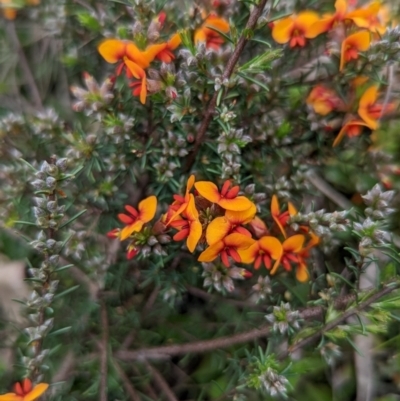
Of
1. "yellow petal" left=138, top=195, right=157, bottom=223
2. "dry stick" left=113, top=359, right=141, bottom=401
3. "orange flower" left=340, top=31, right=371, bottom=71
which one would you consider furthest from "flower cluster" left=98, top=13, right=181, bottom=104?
"dry stick" left=113, top=359, right=141, bottom=401

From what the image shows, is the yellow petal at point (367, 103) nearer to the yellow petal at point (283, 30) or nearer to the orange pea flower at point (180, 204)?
the yellow petal at point (283, 30)

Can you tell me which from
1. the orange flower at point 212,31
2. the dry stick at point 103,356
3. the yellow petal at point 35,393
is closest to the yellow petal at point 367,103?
the orange flower at point 212,31

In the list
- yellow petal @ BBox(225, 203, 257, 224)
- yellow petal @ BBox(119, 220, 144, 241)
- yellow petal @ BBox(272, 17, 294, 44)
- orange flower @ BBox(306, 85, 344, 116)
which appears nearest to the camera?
yellow petal @ BBox(225, 203, 257, 224)

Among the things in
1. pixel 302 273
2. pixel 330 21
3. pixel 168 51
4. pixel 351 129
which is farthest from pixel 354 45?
pixel 302 273

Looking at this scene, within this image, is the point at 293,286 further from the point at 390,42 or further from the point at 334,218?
the point at 390,42

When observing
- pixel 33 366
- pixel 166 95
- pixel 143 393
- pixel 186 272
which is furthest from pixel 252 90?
pixel 143 393

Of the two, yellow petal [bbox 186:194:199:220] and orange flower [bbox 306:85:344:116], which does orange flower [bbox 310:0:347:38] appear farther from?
yellow petal [bbox 186:194:199:220]
